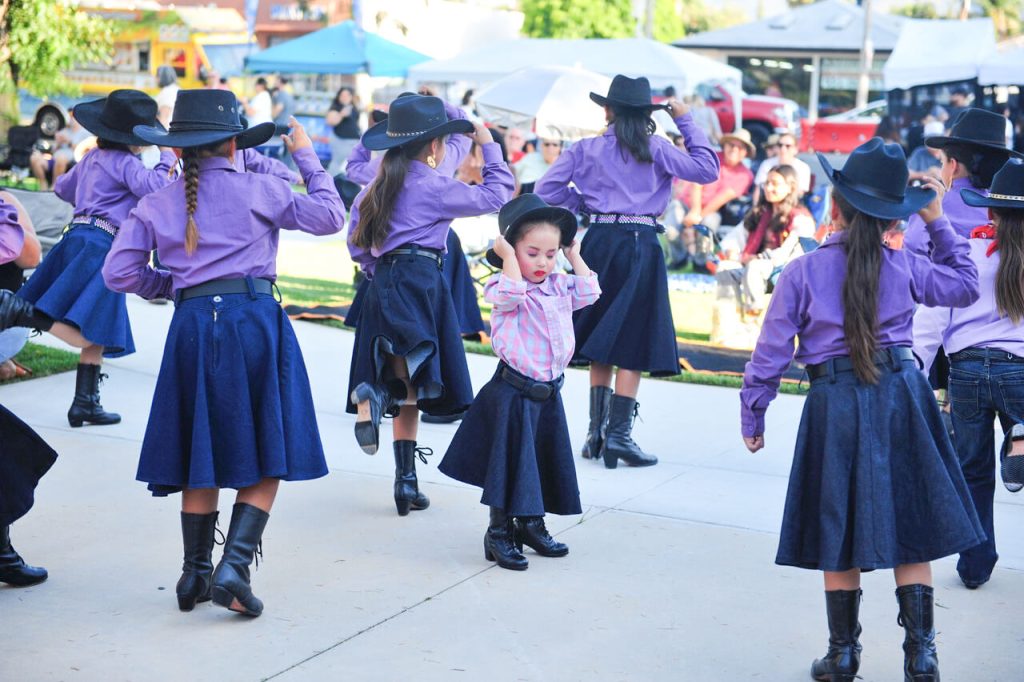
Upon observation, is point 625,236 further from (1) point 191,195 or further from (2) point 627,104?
(1) point 191,195

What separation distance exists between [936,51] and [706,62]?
4114 millimetres

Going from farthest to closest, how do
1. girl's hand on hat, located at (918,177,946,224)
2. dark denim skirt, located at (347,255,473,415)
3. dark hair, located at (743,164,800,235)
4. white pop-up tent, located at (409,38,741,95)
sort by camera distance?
white pop-up tent, located at (409,38,741,95)
dark hair, located at (743,164,800,235)
dark denim skirt, located at (347,255,473,415)
girl's hand on hat, located at (918,177,946,224)

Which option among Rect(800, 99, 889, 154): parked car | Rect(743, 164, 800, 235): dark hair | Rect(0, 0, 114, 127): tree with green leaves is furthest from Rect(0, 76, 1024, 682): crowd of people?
Rect(800, 99, 889, 154): parked car

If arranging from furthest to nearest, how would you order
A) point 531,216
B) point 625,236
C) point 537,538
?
point 625,236 < point 537,538 < point 531,216

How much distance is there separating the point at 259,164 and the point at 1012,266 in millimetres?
3366

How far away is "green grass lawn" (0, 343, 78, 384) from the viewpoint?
8.94 m

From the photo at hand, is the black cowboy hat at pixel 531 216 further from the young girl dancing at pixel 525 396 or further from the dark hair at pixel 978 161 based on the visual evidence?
the dark hair at pixel 978 161

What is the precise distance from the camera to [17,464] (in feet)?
15.5

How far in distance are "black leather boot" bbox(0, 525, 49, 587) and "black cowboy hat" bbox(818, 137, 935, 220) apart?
3218 mm

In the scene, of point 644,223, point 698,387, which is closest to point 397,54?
point 698,387

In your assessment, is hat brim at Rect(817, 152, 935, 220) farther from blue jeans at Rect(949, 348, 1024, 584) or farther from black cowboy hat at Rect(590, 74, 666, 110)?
black cowboy hat at Rect(590, 74, 666, 110)

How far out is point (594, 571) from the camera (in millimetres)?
5320

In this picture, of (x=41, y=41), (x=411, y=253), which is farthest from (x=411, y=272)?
(x=41, y=41)

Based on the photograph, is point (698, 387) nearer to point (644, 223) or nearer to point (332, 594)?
point (644, 223)
